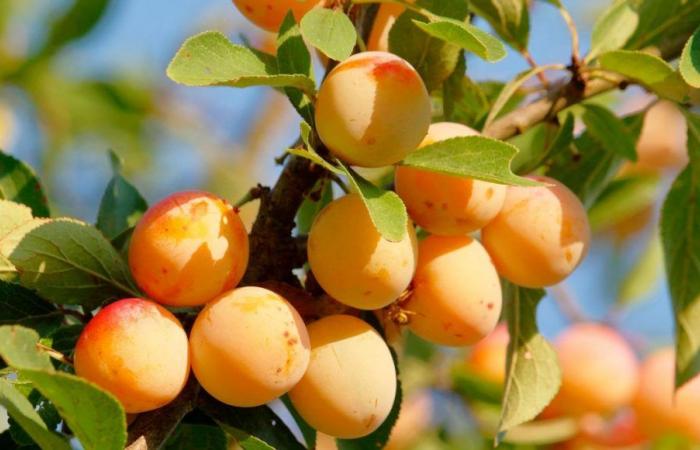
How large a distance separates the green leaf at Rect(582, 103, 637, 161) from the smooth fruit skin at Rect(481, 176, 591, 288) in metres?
0.17

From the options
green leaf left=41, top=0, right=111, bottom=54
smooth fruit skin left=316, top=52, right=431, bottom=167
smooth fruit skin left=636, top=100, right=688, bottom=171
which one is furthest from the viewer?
smooth fruit skin left=636, top=100, right=688, bottom=171

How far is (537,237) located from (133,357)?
382 mm

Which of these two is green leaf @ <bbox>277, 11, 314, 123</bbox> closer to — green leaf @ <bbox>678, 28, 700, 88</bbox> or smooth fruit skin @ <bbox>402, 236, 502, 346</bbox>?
smooth fruit skin @ <bbox>402, 236, 502, 346</bbox>

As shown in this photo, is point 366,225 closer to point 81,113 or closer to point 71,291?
point 71,291

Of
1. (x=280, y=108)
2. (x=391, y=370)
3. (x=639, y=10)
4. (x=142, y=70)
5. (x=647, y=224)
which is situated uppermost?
(x=639, y=10)

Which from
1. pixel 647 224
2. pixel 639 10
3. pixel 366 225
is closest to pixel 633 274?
pixel 647 224

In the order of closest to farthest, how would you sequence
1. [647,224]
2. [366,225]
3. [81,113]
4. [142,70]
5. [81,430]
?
[81,430], [366,225], [81,113], [142,70], [647,224]

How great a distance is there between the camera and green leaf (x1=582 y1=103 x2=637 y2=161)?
1.16 meters

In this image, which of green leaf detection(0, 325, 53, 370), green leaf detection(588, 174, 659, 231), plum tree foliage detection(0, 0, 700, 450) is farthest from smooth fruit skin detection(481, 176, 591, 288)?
green leaf detection(588, 174, 659, 231)

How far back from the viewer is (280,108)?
2.99m

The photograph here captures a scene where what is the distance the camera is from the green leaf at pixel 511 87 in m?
1.07

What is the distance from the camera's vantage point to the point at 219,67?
825mm

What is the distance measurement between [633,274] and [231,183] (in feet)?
3.23

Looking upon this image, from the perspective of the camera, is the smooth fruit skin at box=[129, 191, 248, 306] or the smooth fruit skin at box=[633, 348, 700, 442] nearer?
the smooth fruit skin at box=[129, 191, 248, 306]
